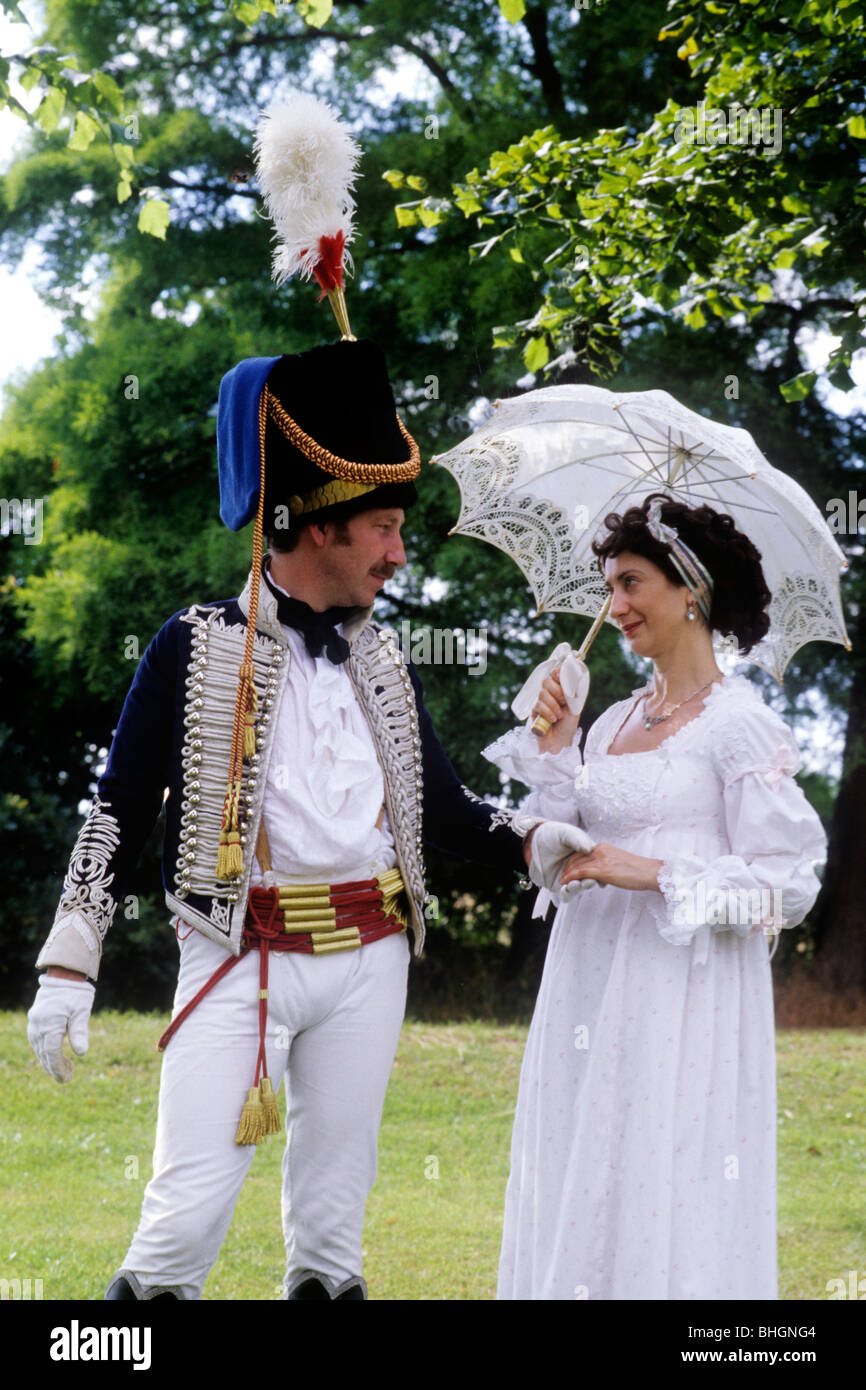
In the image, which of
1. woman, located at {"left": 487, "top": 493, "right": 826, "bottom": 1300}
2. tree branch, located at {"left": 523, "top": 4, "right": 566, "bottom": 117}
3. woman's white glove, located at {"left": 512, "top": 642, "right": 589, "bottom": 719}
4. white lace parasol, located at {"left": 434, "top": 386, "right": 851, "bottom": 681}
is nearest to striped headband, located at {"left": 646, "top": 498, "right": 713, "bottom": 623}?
woman, located at {"left": 487, "top": 493, "right": 826, "bottom": 1300}

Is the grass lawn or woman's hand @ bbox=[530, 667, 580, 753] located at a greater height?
woman's hand @ bbox=[530, 667, 580, 753]

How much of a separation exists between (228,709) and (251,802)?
7.4 inches

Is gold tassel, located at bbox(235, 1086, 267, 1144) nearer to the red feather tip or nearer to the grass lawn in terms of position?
the red feather tip

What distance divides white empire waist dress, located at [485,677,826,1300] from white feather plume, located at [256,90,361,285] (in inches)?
48.6

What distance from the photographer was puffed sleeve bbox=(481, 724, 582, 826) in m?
3.04

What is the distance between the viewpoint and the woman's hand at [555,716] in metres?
3.07

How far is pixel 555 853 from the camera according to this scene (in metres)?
2.85

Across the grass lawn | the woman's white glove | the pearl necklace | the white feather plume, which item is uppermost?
the white feather plume

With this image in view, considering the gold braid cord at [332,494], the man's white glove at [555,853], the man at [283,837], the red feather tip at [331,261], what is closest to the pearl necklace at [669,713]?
the man's white glove at [555,853]

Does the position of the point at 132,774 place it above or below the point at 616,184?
below

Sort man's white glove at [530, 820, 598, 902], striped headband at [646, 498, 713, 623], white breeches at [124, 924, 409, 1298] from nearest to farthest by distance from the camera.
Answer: white breeches at [124, 924, 409, 1298]
man's white glove at [530, 820, 598, 902]
striped headband at [646, 498, 713, 623]

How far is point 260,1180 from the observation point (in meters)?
5.48
